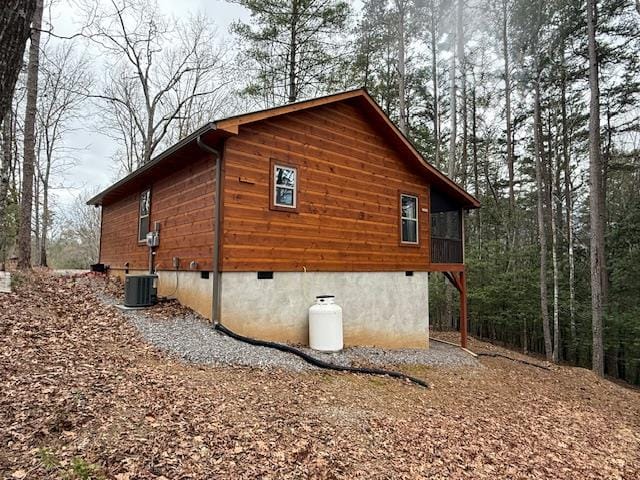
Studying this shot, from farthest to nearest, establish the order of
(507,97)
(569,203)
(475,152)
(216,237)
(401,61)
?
(475,152)
(507,97)
(569,203)
(401,61)
(216,237)

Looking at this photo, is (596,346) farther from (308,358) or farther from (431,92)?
(431,92)

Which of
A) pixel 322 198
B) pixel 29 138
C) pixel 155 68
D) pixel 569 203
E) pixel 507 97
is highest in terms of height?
pixel 155 68

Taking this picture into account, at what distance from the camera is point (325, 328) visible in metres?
6.98

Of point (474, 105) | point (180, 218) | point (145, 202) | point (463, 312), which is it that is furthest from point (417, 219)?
point (474, 105)

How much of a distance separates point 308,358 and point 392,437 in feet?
7.24

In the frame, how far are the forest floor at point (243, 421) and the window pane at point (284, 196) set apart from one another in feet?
10.9

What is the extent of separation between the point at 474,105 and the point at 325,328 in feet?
54.6

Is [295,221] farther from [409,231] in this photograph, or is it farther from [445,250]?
[445,250]

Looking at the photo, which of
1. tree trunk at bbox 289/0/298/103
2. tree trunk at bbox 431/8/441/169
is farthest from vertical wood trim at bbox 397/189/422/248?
tree trunk at bbox 431/8/441/169

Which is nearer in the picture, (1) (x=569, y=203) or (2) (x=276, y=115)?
(2) (x=276, y=115)

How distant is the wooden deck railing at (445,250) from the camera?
416 inches

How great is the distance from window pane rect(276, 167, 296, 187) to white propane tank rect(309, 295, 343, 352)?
253cm

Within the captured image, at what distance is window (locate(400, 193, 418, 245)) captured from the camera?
9.77 meters

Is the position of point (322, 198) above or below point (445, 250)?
above
